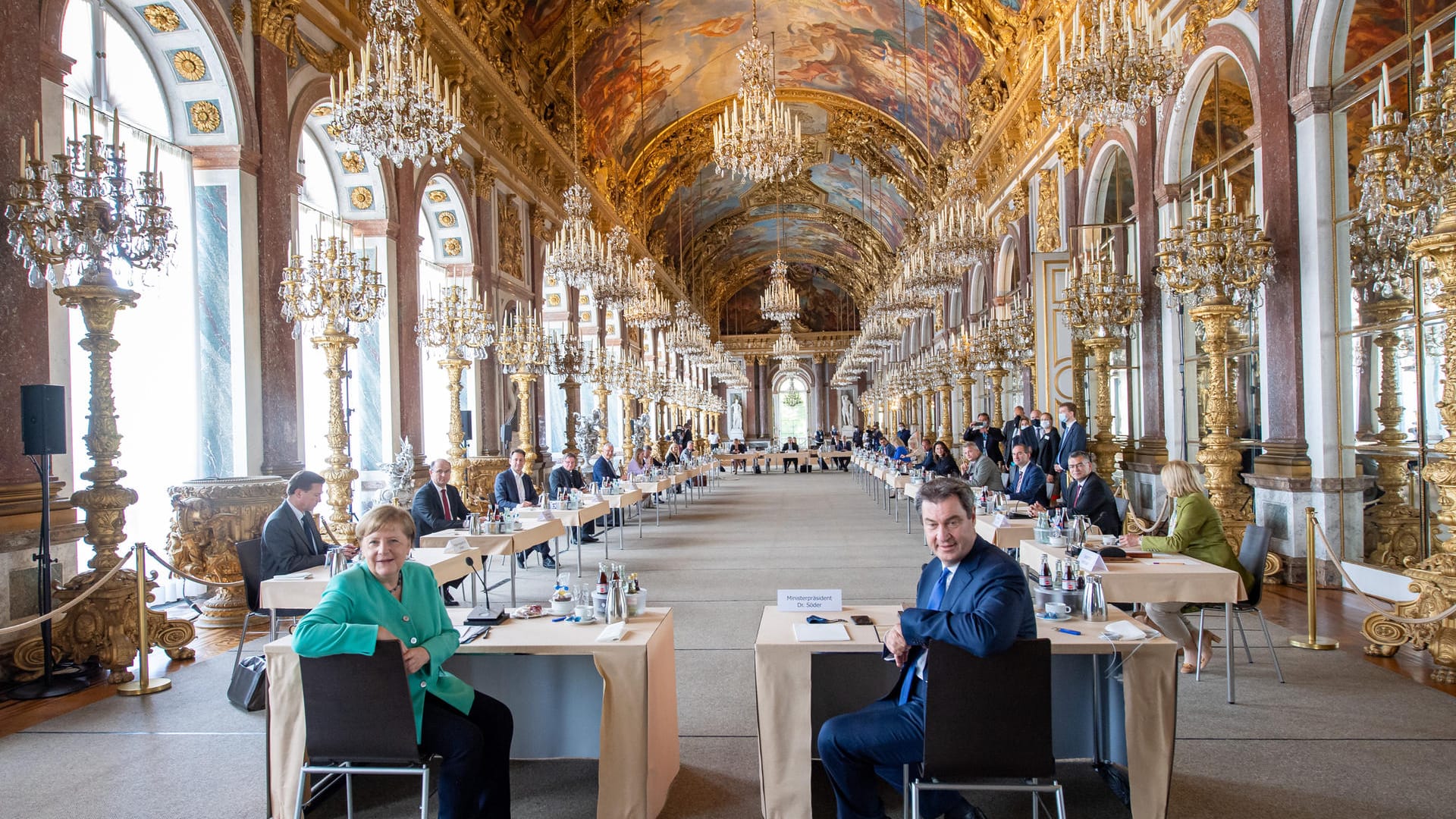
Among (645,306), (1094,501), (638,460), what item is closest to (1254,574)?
(1094,501)

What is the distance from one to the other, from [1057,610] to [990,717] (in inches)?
48.3

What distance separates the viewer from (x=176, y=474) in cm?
837

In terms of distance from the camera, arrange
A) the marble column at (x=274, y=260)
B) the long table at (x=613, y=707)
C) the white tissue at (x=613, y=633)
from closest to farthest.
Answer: the long table at (x=613, y=707), the white tissue at (x=613, y=633), the marble column at (x=274, y=260)

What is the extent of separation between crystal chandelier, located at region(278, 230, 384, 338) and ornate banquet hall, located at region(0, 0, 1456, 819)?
0.03m

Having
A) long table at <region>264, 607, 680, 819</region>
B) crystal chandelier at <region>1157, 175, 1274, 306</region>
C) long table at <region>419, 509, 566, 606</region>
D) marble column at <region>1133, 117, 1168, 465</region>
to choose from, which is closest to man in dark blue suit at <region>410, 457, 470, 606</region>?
long table at <region>419, 509, 566, 606</region>

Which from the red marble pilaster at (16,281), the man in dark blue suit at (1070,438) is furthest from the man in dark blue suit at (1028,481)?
the red marble pilaster at (16,281)

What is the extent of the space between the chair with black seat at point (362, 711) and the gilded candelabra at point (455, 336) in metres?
8.09

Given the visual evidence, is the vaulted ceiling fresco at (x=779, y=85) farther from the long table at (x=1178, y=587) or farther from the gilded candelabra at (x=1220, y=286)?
the long table at (x=1178, y=587)

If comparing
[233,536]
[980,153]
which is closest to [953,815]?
[233,536]

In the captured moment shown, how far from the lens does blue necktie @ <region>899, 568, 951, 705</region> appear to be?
10.4 ft

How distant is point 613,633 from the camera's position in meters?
3.69

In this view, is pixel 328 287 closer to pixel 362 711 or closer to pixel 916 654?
pixel 362 711

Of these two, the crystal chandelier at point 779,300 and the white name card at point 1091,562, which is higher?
the crystal chandelier at point 779,300

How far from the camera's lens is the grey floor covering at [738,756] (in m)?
3.71
